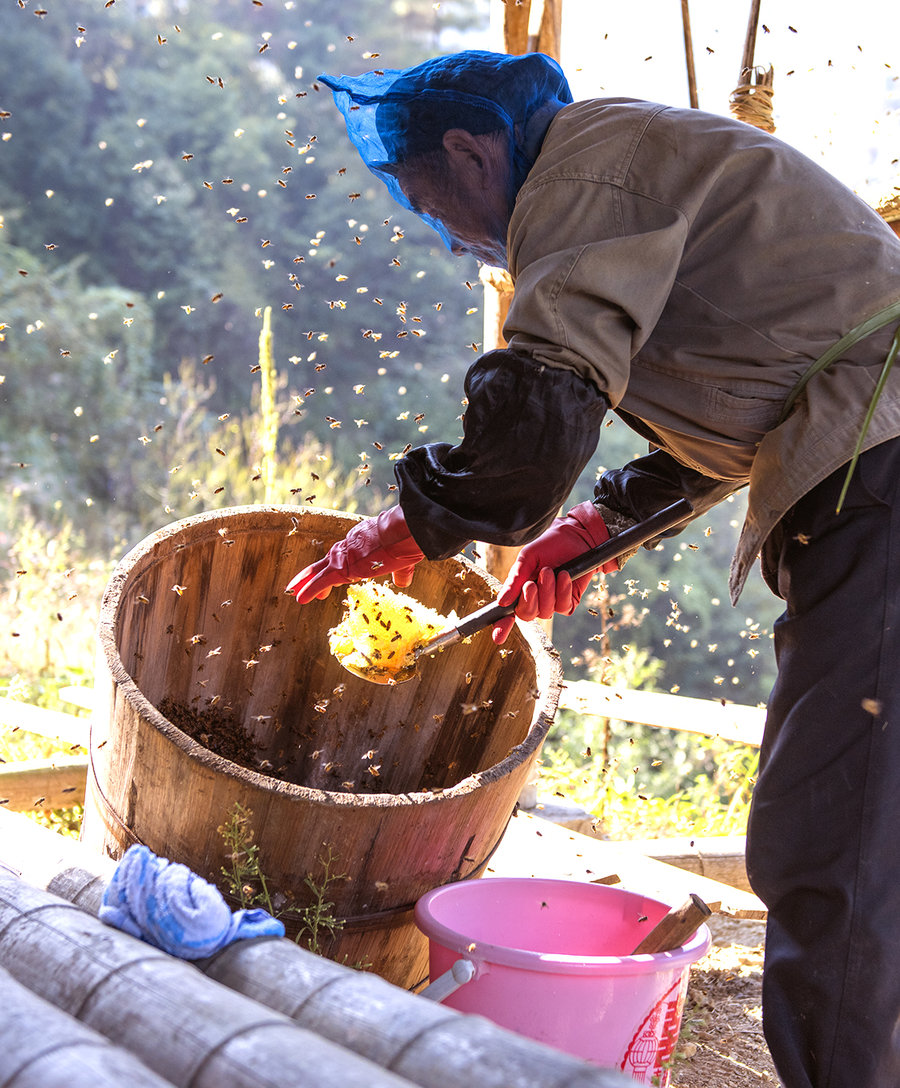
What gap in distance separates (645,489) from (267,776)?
99 cm

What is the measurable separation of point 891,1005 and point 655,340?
108cm

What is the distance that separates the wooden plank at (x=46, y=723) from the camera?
9.76ft

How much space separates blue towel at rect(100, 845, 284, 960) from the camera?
1.33m

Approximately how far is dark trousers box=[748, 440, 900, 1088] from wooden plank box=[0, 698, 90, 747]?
6.89 feet

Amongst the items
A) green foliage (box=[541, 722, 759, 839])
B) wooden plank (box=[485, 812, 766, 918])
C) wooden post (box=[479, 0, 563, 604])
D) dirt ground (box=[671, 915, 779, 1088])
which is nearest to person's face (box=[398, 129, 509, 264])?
wooden post (box=[479, 0, 563, 604])

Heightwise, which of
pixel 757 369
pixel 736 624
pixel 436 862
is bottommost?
pixel 736 624

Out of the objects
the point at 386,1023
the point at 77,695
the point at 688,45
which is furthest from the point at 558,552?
the point at 77,695

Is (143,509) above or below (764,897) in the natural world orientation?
below

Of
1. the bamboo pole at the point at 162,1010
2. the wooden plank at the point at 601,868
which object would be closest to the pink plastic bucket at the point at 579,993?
the bamboo pole at the point at 162,1010

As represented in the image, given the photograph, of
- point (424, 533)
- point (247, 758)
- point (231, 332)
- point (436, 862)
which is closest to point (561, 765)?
point (247, 758)

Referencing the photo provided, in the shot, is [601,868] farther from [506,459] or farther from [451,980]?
[506,459]

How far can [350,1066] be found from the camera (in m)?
0.93

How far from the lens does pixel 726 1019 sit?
2.46 metres

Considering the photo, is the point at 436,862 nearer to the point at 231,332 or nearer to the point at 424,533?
the point at 424,533
